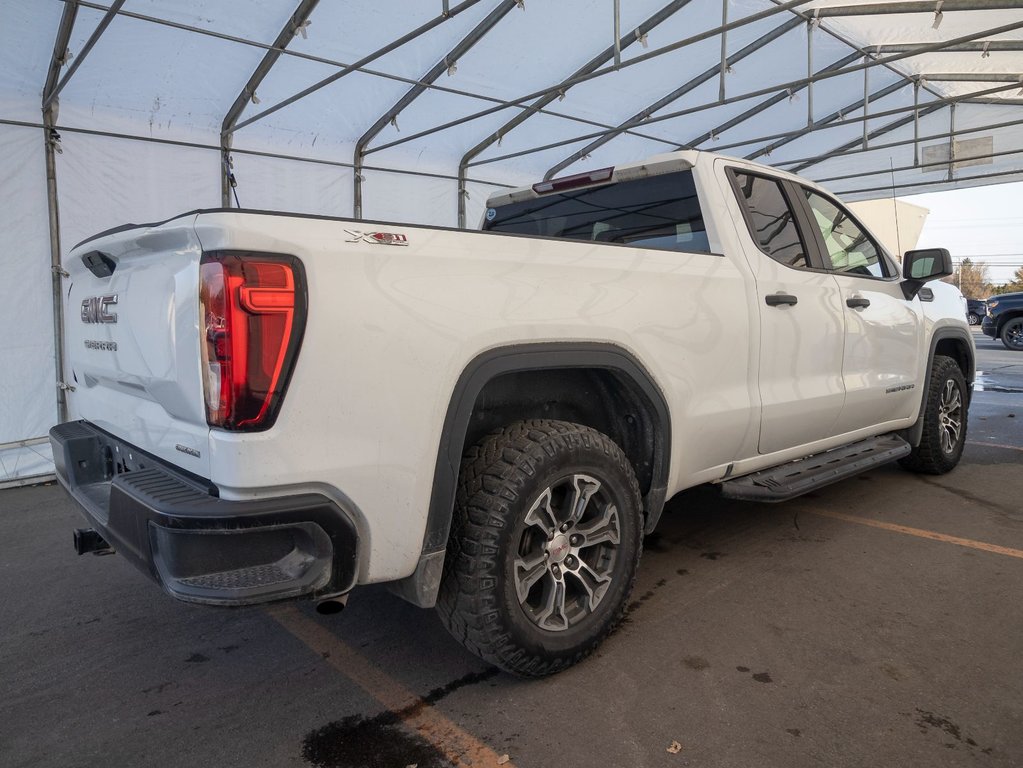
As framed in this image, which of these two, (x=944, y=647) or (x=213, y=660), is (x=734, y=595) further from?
(x=213, y=660)

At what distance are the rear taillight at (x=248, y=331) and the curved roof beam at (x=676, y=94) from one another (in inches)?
339

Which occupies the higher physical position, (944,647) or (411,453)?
(411,453)

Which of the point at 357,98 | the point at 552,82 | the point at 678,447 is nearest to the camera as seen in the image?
the point at 678,447

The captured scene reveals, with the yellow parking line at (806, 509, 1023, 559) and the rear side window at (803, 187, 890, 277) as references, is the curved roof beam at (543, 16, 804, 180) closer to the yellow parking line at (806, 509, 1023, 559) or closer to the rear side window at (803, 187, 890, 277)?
the rear side window at (803, 187, 890, 277)

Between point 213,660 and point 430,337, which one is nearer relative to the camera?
point 430,337

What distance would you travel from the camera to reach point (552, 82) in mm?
8922

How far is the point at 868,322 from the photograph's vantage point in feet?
13.4

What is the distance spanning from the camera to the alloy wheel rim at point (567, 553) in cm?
245

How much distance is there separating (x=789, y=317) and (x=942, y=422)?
2.47m

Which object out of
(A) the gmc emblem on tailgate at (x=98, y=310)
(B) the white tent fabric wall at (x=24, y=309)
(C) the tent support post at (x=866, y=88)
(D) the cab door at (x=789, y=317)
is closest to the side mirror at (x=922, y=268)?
(D) the cab door at (x=789, y=317)

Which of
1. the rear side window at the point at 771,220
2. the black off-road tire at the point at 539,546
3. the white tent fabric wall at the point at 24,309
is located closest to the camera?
the black off-road tire at the point at 539,546

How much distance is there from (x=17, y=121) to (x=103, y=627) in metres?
4.88

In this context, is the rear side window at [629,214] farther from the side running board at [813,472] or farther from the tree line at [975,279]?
the tree line at [975,279]

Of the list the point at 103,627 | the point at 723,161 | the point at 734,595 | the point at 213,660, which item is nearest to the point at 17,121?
the point at 103,627
